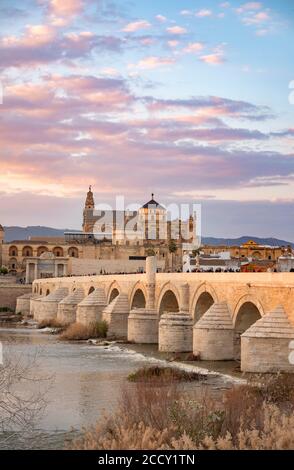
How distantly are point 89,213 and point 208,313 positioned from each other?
352 ft

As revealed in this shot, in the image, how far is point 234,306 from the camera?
2675 cm

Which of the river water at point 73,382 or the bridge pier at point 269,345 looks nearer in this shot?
the river water at point 73,382

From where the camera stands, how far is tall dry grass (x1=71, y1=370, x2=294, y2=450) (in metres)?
10.2

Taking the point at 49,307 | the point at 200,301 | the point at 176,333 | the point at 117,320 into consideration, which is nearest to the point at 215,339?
the point at 176,333

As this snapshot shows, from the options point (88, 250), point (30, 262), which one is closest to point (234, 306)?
point (30, 262)

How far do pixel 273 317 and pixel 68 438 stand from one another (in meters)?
10.1

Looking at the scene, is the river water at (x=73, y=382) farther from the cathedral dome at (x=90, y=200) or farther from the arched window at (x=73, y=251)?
the cathedral dome at (x=90, y=200)

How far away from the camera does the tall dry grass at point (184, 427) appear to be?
33.6 feet

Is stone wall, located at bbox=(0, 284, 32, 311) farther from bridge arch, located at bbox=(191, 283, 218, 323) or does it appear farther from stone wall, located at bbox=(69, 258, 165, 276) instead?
bridge arch, located at bbox=(191, 283, 218, 323)

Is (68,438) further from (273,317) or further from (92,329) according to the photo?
(92,329)

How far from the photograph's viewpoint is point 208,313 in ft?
88.5

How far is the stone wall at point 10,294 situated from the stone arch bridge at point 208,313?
27.4 metres

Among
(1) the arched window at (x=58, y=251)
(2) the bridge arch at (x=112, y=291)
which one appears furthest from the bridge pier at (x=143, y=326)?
(1) the arched window at (x=58, y=251)

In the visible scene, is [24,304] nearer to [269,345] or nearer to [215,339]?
[215,339]
